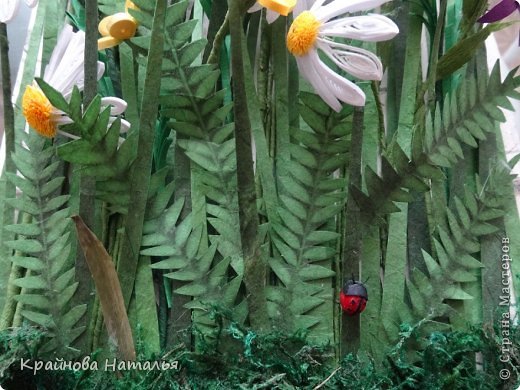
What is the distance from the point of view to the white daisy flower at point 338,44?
1.90 ft

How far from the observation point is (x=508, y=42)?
70 centimetres

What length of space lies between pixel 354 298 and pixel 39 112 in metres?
0.34

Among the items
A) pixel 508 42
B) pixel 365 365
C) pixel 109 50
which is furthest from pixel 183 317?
pixel 508 42

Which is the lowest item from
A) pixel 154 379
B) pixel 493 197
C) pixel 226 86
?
pixel 154 379

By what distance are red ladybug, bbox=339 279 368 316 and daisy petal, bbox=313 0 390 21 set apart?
253 mm

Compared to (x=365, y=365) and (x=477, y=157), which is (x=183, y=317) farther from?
(x=477, y=157)

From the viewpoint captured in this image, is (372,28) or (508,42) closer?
(372,28)

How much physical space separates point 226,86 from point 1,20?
0.25 m

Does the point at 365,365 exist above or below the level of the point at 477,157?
below

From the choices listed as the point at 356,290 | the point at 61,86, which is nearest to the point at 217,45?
the point at 61,86

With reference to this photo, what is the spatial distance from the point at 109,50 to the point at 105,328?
295mm

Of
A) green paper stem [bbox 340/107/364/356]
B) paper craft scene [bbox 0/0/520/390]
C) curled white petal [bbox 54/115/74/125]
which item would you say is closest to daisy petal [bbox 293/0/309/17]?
paper craft scene [bbox 0/0/520/390]

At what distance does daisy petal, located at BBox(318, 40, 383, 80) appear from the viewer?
0.58 meters

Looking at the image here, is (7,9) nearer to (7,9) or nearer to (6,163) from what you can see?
(7,9)
